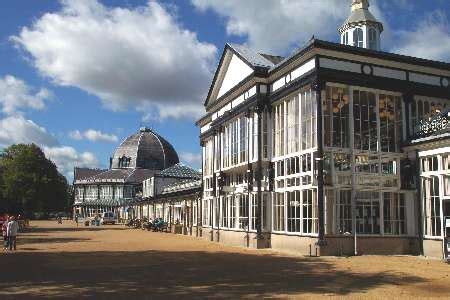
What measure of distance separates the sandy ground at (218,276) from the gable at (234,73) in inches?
508

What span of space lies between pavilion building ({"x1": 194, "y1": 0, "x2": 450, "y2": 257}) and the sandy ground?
1.93 meters

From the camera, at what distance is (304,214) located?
2347 centimetres

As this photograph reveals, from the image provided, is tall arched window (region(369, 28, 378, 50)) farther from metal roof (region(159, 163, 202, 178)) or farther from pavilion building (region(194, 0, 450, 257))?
metal roof (region(159, 163, 202, 178))

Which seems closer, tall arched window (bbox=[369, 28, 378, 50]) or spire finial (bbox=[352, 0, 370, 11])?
tall arched window (bbox=[369, 28, 378, 50])

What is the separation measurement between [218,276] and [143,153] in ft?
307

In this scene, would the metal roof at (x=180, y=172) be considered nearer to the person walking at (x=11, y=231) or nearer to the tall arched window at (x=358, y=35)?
the tall arched window at (x=358, y=35)

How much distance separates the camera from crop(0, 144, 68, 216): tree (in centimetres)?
6056

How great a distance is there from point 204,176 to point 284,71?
15.0 meters

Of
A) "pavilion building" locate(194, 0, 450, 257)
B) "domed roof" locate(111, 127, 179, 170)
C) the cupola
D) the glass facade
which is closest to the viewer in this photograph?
"pavilion building" locate(194, 0, 450, 257)

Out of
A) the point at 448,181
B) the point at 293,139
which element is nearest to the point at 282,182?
the point at 293,139

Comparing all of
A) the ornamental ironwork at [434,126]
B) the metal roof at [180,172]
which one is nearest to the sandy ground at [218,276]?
the ornamental ironwork at [434,126]

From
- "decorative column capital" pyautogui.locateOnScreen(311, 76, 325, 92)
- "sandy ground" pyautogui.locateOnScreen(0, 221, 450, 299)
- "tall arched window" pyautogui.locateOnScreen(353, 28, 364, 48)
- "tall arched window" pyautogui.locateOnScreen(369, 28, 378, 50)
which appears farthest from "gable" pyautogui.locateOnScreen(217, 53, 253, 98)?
"sandy ground" pyautogui.locateOnScreen(0, 221, 450, 299)

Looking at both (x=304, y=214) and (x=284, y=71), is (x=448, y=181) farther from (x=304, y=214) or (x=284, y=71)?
(x=284, y=71)

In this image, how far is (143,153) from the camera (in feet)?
352
